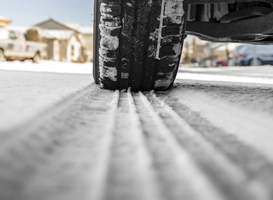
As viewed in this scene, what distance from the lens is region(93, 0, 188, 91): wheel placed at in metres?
1.16

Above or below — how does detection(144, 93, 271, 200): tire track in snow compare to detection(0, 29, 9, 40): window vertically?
below

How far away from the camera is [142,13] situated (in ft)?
3.82

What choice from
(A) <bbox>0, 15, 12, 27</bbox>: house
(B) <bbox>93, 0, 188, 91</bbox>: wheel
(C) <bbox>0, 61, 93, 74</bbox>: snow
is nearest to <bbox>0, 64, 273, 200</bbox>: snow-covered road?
(B) <bbox>93, 0, 188, 91</bbox>: wheel

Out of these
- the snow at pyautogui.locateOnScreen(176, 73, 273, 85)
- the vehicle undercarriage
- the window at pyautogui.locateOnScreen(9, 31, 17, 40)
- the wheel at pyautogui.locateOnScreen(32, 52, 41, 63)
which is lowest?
the snow at pyautogui.locateOnScreen(176, 73, 273, 85)

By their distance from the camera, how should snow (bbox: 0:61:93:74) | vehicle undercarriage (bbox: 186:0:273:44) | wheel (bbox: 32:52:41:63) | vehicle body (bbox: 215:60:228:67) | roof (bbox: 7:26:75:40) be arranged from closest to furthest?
vehicle undercarriage (bbox: 186:0:273:44)
snow (bbox: 0:61:93:74)
wheel (bbox: 32:52:41:63)
vehicle body (bbox: 215:60:228:67)
roof (bbox: 7:26:75:40)

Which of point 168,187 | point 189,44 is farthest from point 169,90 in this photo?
point 189,44

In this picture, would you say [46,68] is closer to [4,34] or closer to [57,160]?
[57,160]

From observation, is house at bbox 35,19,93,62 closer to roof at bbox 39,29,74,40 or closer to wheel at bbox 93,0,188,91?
roof at bbox 39,29,74,40

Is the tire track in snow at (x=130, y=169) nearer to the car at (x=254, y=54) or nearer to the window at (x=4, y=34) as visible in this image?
the window at (x=4, y=34)

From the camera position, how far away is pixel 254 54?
8242 mm

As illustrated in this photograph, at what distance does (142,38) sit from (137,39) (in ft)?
0.09

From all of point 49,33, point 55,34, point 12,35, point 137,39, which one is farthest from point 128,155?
point 55,34

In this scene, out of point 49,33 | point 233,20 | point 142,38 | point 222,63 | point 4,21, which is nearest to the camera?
point 142,38

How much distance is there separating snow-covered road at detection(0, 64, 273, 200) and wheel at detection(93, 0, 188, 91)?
52 centimetres
